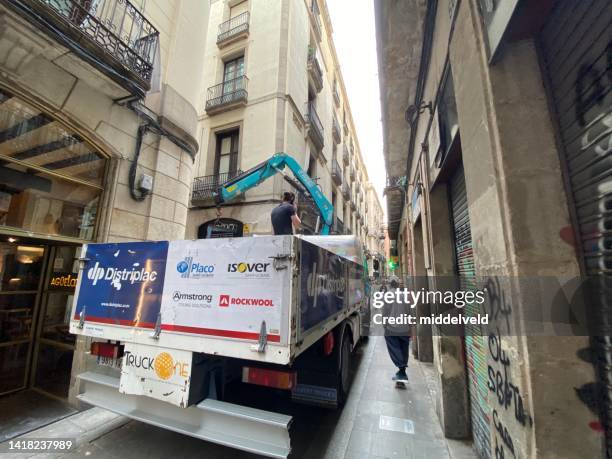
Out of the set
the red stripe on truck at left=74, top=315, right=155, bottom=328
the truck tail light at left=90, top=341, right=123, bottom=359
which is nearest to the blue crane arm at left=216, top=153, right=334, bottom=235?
the red stripe on truck at left=74, top=315, right=155, bottom=328

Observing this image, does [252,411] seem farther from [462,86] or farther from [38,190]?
[38,190]

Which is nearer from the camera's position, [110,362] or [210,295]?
[210,295]

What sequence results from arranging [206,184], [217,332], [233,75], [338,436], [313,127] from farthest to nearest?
[313,127] → [233,75] → [206,184] → [338,436] → [217,332]

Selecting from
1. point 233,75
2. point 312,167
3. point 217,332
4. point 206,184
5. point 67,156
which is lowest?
point 217,332

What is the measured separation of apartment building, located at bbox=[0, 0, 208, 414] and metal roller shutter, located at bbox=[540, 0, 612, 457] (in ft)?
17.5

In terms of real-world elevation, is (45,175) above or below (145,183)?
below

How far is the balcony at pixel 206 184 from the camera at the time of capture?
12.4 meters

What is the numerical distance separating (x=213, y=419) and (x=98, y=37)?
5730mm

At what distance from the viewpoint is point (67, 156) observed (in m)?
4.58

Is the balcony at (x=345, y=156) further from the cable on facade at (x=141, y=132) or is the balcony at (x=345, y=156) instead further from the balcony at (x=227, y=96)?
the cable on facade at (x=141, y=132)

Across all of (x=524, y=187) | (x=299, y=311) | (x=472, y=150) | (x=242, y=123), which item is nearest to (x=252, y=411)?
(x=299, y=311)

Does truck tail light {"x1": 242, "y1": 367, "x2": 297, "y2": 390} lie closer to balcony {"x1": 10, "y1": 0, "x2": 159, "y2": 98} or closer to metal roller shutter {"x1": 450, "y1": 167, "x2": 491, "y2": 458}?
metal roller shutter {"x1": 450, "y1": 167, "x2": 491, "y2": 458}

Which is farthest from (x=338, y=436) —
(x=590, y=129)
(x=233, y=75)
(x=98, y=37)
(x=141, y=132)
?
(x=233, y=75)

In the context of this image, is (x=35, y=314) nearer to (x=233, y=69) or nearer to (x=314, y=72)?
(x=233, y=69)
